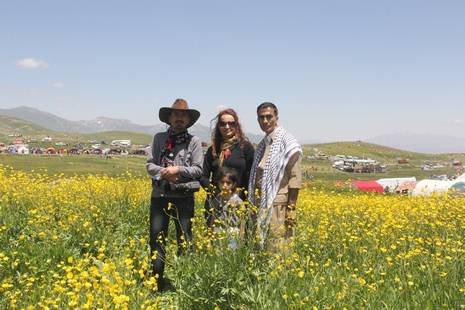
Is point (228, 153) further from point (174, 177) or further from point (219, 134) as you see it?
point (174, 177)

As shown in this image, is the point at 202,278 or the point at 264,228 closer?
the point at 202,278

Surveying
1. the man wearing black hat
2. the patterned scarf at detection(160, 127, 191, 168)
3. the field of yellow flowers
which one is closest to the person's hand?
the man wearing black hat

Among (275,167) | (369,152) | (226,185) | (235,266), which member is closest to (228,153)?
(226,185)

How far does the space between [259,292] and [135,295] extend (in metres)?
1.03

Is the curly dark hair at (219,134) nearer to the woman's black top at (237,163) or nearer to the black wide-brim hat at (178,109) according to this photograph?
the woman's black top at (237,163)

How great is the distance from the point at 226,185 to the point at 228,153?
1.26ft

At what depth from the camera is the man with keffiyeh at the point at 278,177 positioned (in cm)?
411

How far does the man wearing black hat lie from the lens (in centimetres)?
441

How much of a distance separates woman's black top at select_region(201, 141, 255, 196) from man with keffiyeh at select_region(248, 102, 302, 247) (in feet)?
1.09

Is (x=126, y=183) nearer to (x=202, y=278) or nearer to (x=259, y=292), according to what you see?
(x=202, y=278)

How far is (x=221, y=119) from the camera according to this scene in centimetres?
451

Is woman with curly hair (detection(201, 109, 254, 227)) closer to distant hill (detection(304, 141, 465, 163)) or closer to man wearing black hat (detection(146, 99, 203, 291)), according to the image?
man wearing black hat (detection(146, 99, 203, 291))

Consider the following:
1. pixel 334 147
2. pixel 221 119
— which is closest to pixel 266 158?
pixel 221 119

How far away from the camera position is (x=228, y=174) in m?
4.54
